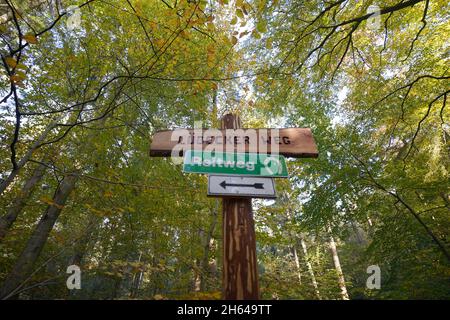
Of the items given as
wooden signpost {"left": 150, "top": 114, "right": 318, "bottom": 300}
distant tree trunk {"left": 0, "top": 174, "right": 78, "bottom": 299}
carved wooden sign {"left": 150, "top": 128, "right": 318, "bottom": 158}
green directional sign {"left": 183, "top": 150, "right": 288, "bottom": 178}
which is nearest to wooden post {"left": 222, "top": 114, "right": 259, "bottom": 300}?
wooden signpost {"left": 150, "top": 114, "right": 318, "bottom": 300}

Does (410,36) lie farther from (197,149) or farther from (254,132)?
(197,149)

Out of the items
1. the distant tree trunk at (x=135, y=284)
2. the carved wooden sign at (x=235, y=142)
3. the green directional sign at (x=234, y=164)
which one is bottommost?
the distant tree trunk at (x=135, y=284)

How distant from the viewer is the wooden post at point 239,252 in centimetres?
144

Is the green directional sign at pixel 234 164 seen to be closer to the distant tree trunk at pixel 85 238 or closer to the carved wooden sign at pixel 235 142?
the carved wooden sign at pixel 235 142

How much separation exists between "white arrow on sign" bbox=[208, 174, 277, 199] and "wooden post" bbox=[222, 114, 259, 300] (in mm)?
85

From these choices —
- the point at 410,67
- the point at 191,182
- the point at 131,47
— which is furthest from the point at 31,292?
the point at 410,67

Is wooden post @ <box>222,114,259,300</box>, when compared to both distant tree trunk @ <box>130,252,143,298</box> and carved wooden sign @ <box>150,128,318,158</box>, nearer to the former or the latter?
carved wooden sign @ <box>150,128,318,158</box>

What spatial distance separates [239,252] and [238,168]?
25.9 inches

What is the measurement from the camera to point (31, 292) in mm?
9508

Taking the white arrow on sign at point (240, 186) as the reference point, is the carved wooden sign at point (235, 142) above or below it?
above

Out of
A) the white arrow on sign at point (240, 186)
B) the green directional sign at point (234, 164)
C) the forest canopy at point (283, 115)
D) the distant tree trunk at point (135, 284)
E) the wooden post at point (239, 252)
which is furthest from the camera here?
the distant tree trunk at point (135, 284)

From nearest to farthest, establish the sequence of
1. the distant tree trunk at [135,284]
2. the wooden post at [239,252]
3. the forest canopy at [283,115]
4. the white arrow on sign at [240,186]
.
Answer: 1. the wooden post at [239,252]
2. the white arrow on sign at [240,186]
3. the forest canopy at [283,115]
4. the distant tree trunk at [135,284]

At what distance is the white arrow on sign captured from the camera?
5.51 ft

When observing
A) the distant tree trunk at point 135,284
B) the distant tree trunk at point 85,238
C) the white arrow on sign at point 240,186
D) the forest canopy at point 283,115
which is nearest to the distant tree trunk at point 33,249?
the forest canopy at point 283,115
